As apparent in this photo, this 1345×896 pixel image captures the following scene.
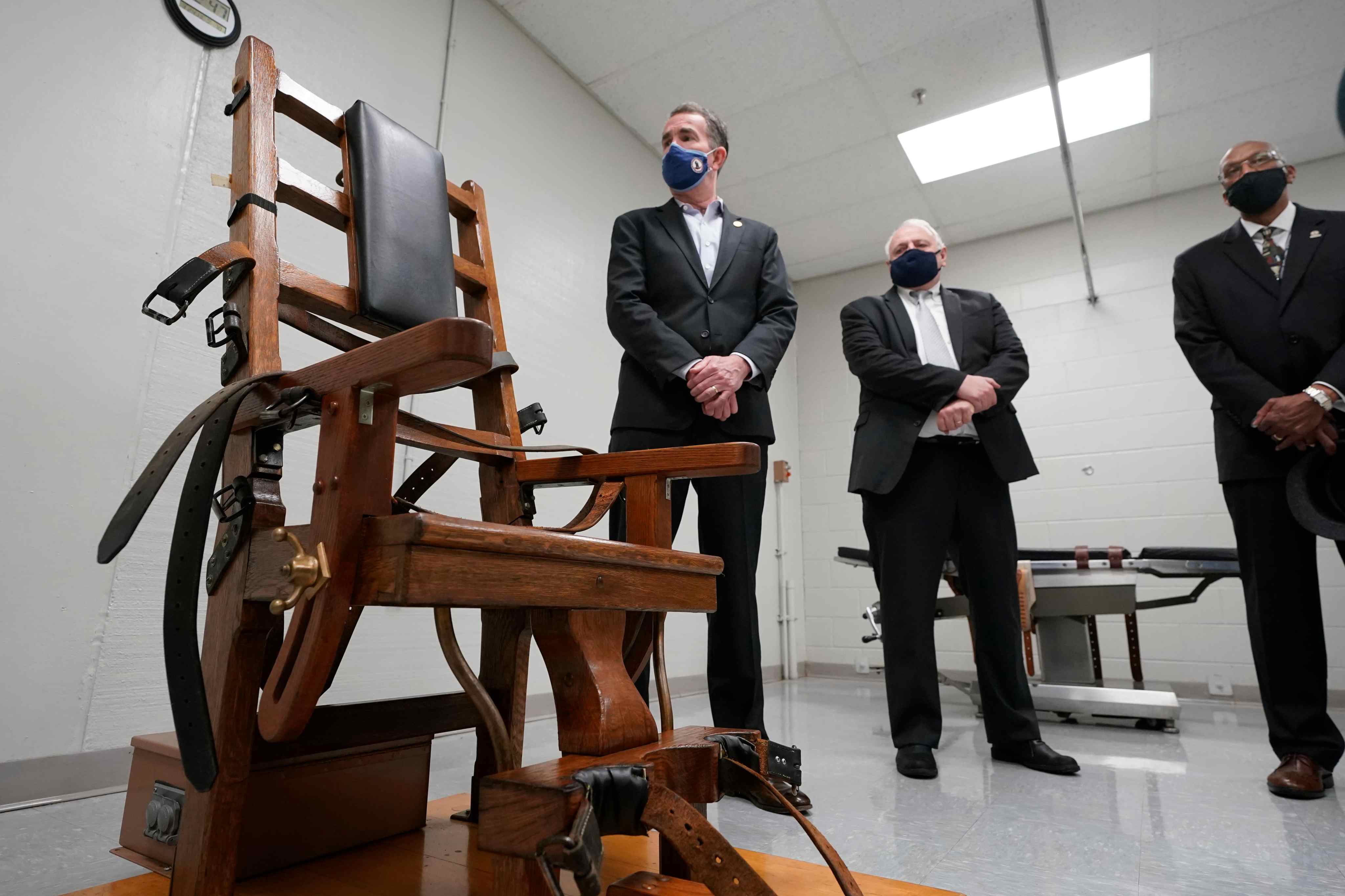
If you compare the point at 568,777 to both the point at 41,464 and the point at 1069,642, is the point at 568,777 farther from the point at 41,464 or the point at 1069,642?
the point at 1069,642

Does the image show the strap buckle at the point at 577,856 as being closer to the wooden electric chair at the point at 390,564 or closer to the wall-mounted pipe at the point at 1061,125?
the wooden electric chair at the point at 390,564

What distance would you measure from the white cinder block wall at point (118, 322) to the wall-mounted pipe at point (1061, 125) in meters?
2.30

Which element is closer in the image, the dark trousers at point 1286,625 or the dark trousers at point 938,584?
the dark trousers at point 1286,625

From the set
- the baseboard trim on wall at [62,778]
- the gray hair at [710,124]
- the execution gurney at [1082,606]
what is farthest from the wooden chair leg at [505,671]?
the execution gurney at [1082,606]

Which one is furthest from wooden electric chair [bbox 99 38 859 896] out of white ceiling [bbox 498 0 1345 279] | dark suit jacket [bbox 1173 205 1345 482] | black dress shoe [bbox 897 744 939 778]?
white ceiling [bbox 498 0 1345 279]

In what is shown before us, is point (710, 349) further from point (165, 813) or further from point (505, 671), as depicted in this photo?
point (165, 813)

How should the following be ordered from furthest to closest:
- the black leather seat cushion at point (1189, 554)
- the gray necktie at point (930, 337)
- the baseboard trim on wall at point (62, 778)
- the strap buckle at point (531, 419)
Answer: the black leather seat cushion at point (1189, 554)
the gray necktie at point (930, 337)
the baseboard trim on wall at point (62, 778)
the strap buckle at point (531, 419)

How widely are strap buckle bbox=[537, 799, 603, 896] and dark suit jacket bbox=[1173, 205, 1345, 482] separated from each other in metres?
1.91

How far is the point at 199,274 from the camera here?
2.87ft

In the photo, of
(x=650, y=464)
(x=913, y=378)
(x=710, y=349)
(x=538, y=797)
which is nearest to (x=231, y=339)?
(x=650, y=464)

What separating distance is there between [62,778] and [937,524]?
206cm

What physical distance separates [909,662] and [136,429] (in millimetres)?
1965

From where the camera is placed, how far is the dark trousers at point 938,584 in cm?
196

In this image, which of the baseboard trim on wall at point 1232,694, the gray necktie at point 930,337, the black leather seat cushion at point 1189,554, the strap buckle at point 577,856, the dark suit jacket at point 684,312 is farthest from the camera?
the baseboard trim on wall at point 1232,694
